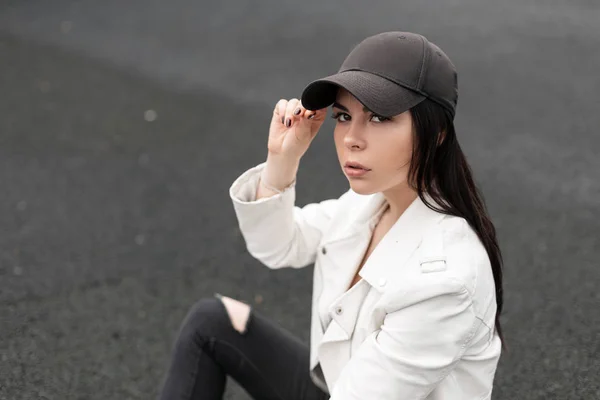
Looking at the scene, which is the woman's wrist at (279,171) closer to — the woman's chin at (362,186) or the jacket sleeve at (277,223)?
the jacket sleeve at (277,223)

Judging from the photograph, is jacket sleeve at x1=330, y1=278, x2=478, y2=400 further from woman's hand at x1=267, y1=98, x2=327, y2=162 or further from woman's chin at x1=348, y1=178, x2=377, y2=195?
woman's hand at x1=267, y1=98, x2=327, y2=162

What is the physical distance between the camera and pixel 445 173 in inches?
53.1

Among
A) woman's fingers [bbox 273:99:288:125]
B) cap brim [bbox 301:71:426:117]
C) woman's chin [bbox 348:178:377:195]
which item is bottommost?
woman's chin [bbox 348:178:377:195]

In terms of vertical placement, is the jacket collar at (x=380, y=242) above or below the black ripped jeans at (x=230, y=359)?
above

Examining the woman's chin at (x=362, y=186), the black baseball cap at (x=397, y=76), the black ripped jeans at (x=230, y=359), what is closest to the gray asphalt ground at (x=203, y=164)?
the black ripped jeans at (x=230, y=359)

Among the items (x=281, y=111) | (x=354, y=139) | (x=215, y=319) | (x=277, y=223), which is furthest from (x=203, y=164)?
(x=354, y=139)

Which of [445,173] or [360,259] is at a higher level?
[445,173]

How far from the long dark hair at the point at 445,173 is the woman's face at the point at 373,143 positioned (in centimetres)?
2

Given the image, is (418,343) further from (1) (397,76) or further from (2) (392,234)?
(1) (397,76)

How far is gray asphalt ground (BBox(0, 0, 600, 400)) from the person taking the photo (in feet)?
7.91

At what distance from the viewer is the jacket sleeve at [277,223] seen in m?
1.61

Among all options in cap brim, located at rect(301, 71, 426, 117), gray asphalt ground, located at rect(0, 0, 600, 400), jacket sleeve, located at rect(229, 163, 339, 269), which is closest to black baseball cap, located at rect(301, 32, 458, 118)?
cap brim, located at rect(301, 71, 426, 117)

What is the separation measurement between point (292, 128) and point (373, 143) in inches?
10.4

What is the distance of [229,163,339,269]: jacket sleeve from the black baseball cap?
0.38 meters
